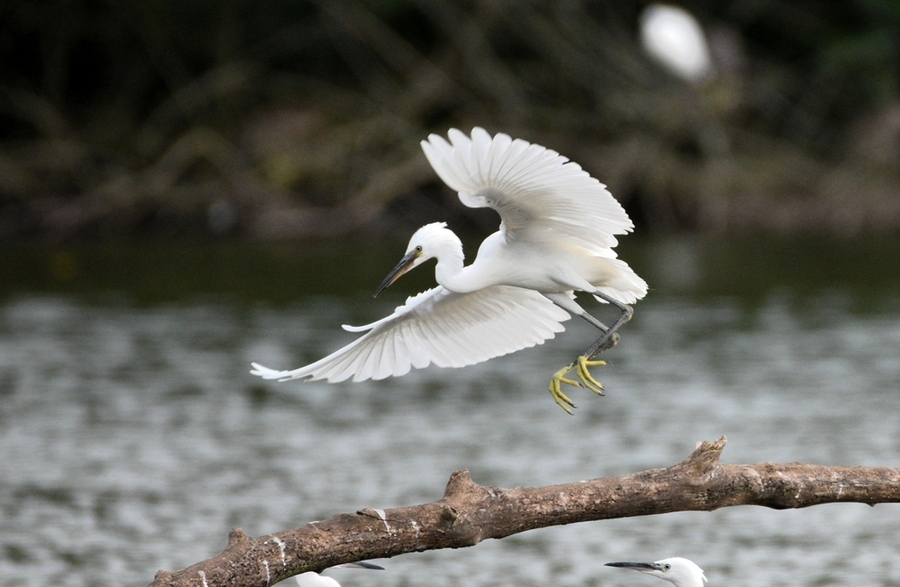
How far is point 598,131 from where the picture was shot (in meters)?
21.8

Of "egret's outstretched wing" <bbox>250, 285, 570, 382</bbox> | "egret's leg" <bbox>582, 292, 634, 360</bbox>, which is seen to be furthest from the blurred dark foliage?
"egret's leg" <bbox>582, 292, 634, 360</bbox>

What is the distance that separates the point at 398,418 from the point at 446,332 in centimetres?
486

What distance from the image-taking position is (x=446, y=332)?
18.4ft

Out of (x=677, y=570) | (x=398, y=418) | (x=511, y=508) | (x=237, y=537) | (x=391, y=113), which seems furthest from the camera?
(x=391, y=113)

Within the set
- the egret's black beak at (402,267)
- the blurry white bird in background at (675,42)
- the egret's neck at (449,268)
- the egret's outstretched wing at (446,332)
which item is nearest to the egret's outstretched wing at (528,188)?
the egret's neck at (449,268)

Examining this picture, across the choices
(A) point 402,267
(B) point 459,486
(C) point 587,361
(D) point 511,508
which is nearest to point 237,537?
(B) point 459,486

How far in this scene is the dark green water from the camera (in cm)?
726

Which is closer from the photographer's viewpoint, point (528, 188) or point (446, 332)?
point (528, 188)

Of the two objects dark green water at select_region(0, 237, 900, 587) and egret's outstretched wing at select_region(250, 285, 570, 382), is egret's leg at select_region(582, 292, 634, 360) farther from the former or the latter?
dark green water at select_region(0, 237, 900, 587)

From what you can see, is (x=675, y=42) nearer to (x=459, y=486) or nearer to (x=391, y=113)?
(x=391, y=113)

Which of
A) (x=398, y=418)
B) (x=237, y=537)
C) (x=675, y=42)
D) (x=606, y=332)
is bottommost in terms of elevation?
(x=237, y=537)

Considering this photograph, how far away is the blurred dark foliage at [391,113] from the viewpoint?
20.8 metres

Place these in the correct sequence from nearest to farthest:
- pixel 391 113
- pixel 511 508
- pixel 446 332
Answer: pixel 511 508, pixel 446 332, pixel 391 113

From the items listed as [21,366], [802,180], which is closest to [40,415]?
[21,366]
